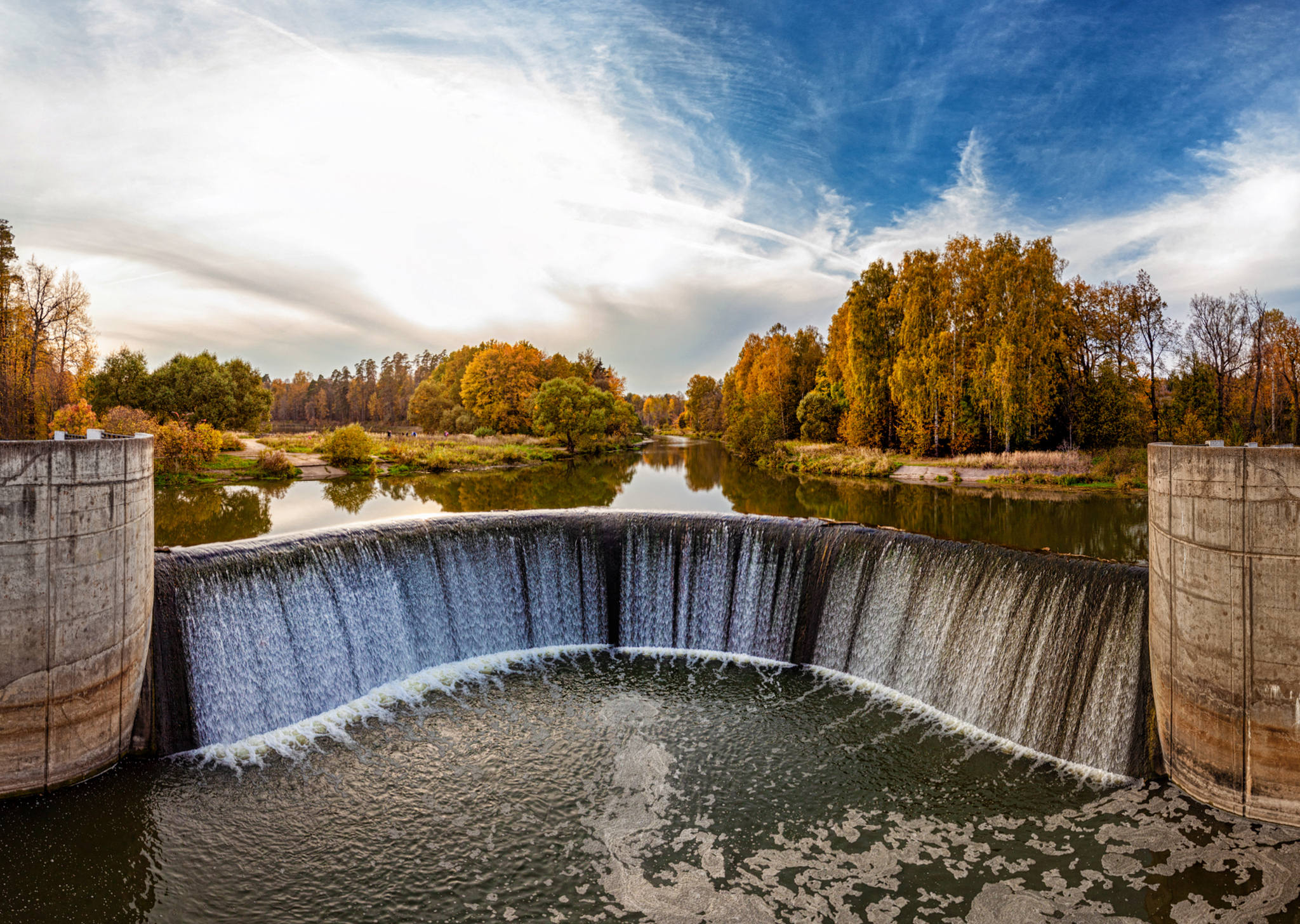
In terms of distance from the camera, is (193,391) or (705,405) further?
(705,405)

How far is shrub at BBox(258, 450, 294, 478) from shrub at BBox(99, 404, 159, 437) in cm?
449

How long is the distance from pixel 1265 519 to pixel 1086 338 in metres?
29.4

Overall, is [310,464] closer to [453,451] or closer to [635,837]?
[453,451]

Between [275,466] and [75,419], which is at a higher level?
[75,419]

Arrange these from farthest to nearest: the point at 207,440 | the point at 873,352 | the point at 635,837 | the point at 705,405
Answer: the point at 705,405, the point at 873,352, the point at 207,440, the point at 635,837

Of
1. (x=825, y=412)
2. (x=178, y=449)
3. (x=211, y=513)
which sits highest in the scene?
(x=825, y=412)

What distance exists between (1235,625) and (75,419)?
3635cm

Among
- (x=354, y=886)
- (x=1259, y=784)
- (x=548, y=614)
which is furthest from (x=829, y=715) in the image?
(x=354, y=886)

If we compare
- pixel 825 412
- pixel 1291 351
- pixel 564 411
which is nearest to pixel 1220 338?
pixel 1291 351

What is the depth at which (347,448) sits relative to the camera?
113 ft

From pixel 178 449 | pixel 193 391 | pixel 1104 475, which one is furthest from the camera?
pixel 193 391

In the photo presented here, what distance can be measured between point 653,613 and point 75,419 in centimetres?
2856

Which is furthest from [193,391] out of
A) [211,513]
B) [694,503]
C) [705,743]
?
[705,743]

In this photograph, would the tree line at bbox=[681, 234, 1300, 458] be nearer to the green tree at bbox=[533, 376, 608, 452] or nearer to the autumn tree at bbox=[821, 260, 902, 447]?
the autumn tree at bbox=[821, 260, 902, 447]
